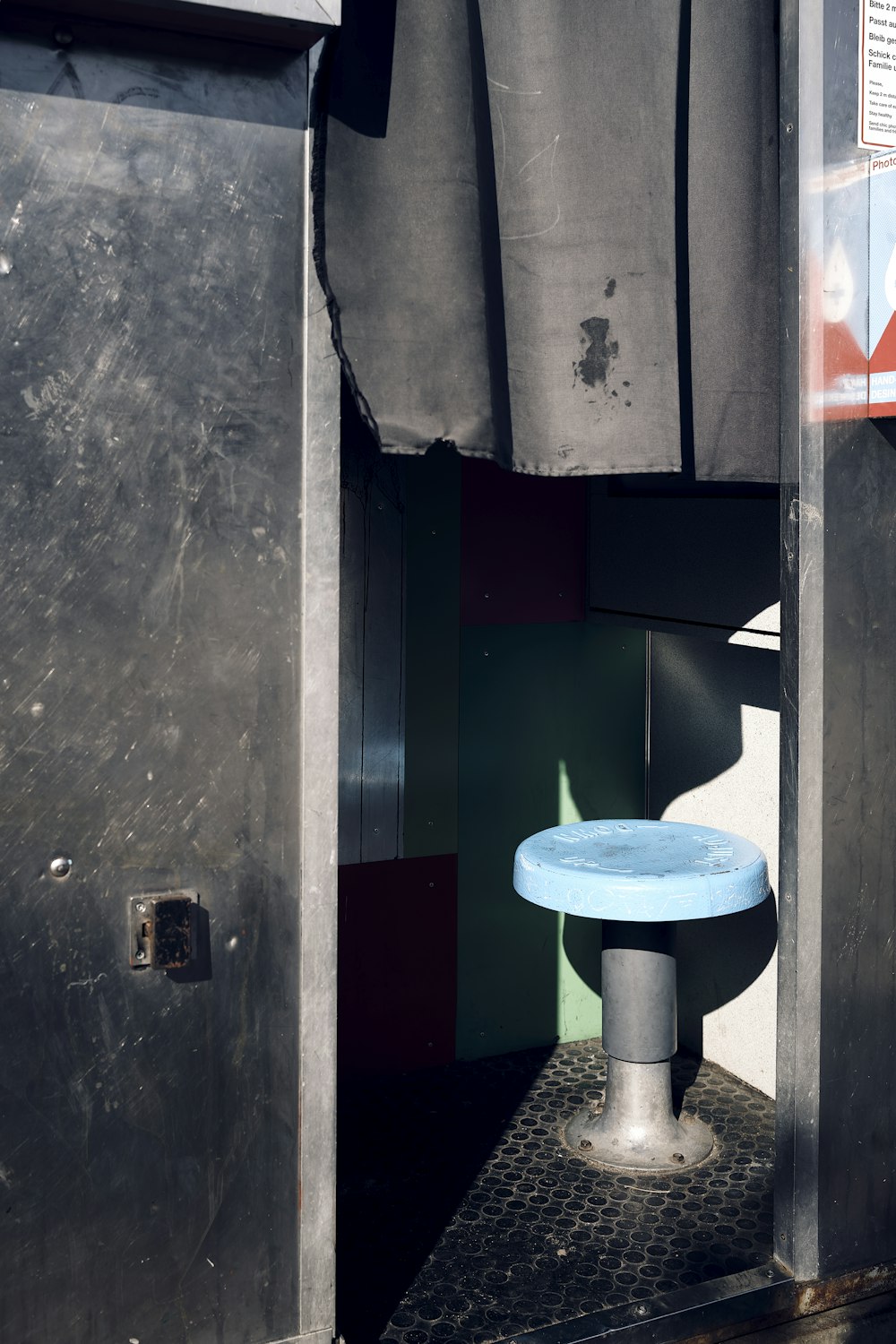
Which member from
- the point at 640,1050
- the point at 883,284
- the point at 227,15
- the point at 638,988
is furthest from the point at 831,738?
the point at 227,15

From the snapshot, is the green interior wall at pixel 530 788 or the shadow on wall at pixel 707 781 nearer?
the shadow on wall at pixel 707 781

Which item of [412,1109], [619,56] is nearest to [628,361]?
[619,56]

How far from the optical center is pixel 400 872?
425cm

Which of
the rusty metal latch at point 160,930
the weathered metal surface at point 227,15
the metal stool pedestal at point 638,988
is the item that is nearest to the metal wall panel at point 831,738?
the metal stool pedestal at point 638,988

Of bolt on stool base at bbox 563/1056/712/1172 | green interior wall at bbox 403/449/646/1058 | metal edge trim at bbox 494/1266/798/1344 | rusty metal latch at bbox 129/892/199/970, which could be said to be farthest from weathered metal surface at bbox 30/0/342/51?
bolt on stool base at bbox 563/1056/712/1172

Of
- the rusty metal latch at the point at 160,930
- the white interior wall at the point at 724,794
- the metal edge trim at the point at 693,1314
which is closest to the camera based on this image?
the rusty metal latch at the point at 160,930

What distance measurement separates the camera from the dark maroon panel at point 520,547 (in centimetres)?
432

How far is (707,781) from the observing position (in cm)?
444

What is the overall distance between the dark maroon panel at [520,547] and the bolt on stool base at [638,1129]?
148cm

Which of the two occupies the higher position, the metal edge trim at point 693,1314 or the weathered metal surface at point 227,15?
the weathered metal surface at point 227,15

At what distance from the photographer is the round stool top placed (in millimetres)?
3418

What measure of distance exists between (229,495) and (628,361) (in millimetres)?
862

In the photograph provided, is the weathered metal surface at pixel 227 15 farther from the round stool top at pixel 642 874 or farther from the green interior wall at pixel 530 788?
the green interior wall at pixel 530 788

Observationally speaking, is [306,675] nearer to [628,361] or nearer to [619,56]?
[628,361]
